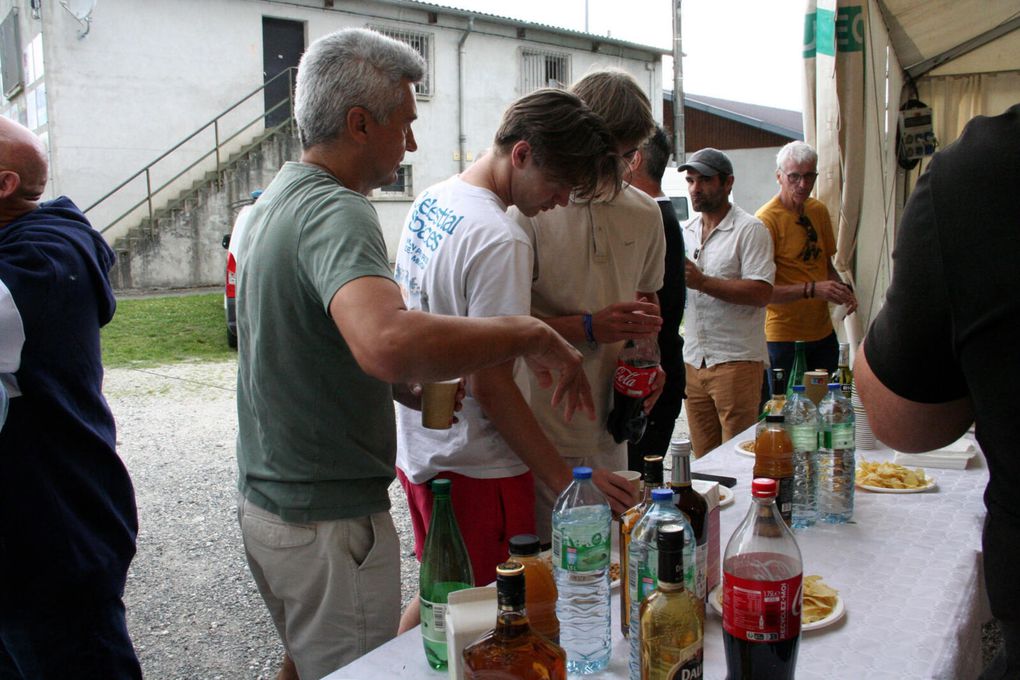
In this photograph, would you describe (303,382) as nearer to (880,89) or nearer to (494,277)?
(494,277)

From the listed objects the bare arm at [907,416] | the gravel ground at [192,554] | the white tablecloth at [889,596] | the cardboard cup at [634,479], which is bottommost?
the gravel ground at [192,554]

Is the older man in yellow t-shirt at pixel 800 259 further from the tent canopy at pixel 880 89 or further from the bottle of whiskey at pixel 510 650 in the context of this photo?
the bottle of whiskey at pixel 510 650

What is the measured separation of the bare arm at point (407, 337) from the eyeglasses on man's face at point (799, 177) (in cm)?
315

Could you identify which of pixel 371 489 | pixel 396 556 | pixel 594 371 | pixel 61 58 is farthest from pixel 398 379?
pixel 61 58

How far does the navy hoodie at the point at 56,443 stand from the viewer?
1676mm

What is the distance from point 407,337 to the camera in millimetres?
1354

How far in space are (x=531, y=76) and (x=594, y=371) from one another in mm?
17892

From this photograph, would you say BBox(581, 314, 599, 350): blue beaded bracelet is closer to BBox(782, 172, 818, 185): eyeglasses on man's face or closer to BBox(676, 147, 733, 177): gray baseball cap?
BBox(676, 147, 733, 177): gray baseball cap

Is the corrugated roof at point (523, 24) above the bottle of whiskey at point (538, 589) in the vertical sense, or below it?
above

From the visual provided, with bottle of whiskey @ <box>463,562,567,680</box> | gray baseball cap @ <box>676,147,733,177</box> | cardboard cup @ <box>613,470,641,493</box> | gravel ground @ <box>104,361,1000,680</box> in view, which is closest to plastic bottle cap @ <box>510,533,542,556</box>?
bottle of whiskey @ <box>463,562,567,680</box>

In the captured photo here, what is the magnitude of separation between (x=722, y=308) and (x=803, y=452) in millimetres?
1757

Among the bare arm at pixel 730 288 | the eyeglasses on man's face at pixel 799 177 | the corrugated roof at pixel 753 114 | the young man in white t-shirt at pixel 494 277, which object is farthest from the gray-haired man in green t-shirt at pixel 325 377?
the corrugated roof at pixel 753 114

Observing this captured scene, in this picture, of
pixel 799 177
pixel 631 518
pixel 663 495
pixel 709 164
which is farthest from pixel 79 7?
pixel 663 495

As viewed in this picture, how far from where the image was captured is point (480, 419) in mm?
1980
